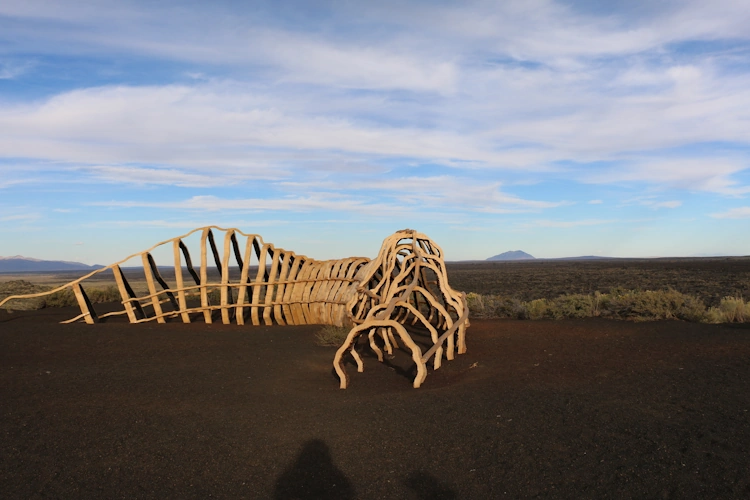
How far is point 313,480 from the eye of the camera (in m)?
4.00

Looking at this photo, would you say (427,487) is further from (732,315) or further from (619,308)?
(619,308)

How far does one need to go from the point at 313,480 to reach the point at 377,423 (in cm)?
117

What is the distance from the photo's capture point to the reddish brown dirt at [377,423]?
12.7 ft

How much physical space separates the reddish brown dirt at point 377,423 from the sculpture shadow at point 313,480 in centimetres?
1

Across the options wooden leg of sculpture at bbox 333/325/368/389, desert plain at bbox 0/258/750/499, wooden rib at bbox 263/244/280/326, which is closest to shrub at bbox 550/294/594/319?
desert plain at bbox 0/258/750/499

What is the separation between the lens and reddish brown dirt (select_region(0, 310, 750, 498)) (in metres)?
3.88

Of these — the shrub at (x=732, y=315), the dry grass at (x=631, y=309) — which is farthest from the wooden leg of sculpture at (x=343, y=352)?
the shrub at (x=732, y=315)

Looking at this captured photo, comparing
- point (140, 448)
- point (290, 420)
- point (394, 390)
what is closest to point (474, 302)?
point (394, 390)

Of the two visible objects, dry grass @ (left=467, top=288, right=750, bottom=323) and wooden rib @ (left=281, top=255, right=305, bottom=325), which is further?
wooden rib @ (left=281, top=255, right=305, bottom=325)

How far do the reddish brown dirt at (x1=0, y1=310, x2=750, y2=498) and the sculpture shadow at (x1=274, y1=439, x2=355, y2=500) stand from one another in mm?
14

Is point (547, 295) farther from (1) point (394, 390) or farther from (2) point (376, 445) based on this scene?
(2) point (376, 445)

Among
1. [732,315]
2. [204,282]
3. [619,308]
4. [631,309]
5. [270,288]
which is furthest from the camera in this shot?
[619,308]

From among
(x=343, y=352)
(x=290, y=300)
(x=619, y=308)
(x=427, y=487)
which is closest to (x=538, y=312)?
(x=619, y=308)

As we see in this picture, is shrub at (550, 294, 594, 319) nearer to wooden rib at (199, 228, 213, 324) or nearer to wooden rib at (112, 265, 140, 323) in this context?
wooden rib at (199, 228, 213, 324)
